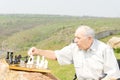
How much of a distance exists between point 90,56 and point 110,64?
1.30 feet

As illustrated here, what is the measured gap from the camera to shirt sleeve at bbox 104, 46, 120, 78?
6.27 metres

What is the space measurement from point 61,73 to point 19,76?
8868 millimetres

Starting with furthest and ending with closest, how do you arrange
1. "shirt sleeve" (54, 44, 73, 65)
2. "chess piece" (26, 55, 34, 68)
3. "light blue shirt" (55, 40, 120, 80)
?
"chess piece" (26, 55, 34, 68) → "shirt sleeve" (54, 44, 73, 65) → "light blue shirt" (55, 40, 120, 80)

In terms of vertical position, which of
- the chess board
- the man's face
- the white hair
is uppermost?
the white hair

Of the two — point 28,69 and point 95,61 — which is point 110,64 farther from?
point 28,69

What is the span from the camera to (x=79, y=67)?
21.7ft

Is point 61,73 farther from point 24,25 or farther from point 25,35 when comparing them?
point 24,25

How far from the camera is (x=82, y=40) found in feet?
20.6

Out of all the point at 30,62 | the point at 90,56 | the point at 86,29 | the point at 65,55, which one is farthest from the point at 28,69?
the point at 86,29

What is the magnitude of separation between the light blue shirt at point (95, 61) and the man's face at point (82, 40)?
11 cm

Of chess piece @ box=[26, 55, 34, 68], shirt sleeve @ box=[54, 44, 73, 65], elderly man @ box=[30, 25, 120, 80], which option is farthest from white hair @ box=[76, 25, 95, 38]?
chess piece @ box=[26, 55, 34, 68]

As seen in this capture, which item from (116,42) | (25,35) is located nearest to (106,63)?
(116,42)

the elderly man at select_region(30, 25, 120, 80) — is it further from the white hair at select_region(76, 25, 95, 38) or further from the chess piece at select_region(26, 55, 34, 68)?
the chess piece at select_region(26, 55, 34, 68)

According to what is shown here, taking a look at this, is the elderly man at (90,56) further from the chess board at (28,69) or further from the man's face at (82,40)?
the chess board at (28,69)
